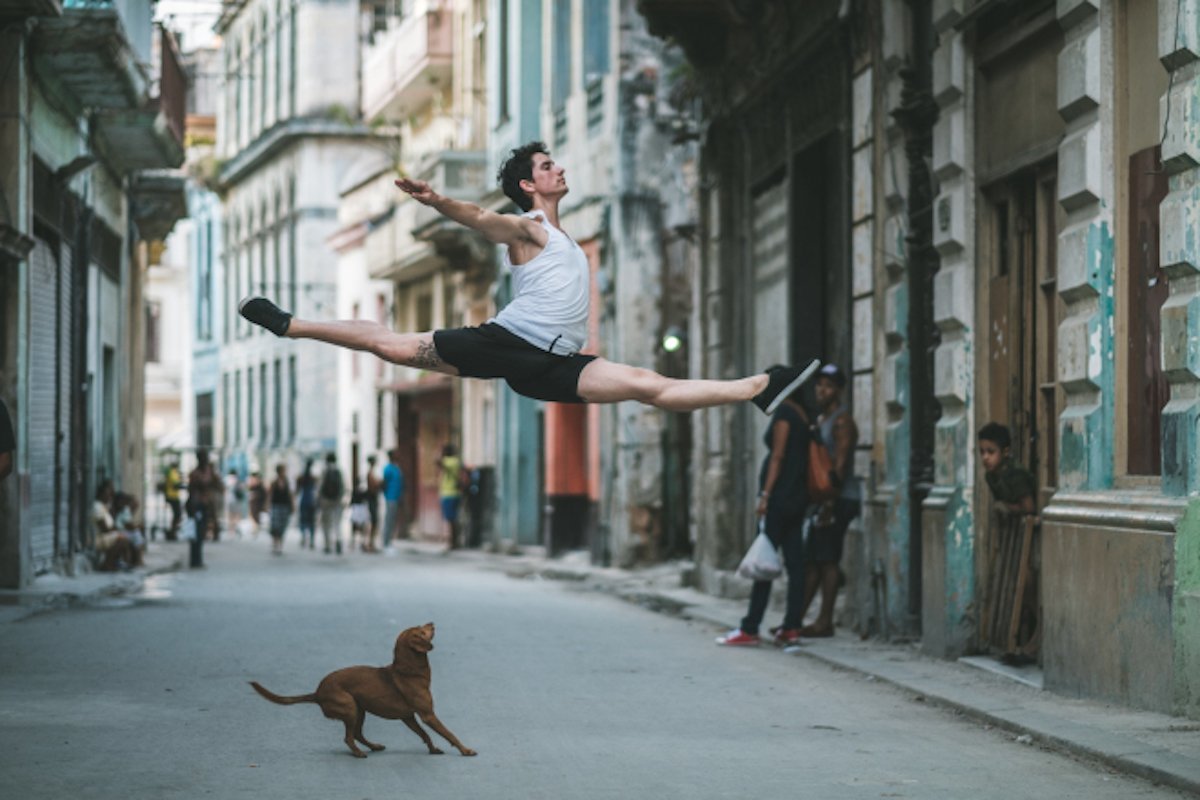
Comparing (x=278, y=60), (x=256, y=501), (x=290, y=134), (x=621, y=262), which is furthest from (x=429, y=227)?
(x=278, y=60)

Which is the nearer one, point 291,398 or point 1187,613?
point 1187,613

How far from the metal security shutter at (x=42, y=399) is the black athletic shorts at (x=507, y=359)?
1295 centimetres

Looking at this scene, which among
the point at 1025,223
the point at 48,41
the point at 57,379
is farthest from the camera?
the point at 57,379

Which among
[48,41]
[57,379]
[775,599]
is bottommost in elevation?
[775,599]

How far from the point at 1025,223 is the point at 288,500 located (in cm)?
2681

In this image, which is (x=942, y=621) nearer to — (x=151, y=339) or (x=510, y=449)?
(x=510, y=449)

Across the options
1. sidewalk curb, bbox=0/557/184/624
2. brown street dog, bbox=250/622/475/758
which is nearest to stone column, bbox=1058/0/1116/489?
brown street dog, bbox=250/622/475/758

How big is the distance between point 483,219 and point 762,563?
649cm

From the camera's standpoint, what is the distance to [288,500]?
1527 inches

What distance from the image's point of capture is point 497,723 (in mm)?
10258

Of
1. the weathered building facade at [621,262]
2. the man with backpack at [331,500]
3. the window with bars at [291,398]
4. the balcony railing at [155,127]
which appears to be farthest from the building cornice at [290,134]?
the balcony railing at [155,127]

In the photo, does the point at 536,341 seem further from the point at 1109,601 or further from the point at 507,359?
the point at 1109,601

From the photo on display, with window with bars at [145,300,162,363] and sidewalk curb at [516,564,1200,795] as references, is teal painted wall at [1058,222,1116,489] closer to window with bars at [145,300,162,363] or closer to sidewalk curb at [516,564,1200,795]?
sidewalk curb at [516,564,1200,795]

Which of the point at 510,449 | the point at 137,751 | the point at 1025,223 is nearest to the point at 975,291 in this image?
the point at 1025,223
